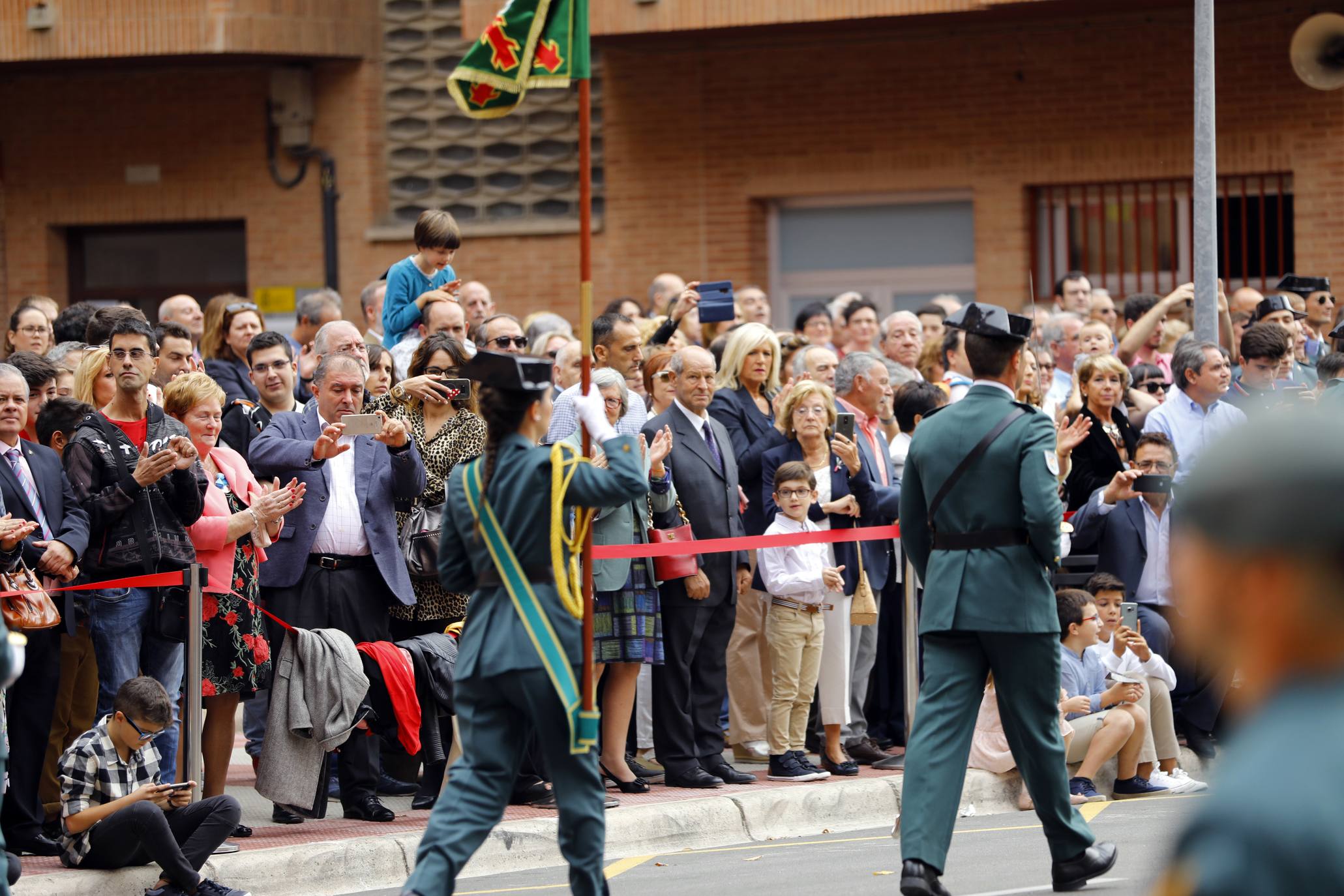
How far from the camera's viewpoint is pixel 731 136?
18531 mm

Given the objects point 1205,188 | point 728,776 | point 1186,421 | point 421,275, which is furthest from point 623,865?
point 1205,188

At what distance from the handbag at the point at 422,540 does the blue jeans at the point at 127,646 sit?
1.24 metres

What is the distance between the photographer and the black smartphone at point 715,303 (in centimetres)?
1026

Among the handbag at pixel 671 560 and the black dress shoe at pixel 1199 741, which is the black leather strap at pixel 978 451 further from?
the black dress shoe at pixel 1199 741

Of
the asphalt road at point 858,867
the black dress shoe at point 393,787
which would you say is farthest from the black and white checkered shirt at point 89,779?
the black dress shoe at point 393,787

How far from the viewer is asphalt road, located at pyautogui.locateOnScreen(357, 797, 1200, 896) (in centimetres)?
727

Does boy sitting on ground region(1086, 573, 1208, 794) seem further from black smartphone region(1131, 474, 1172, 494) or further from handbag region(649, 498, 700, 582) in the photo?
handbag region(649, 498, 700, 582)

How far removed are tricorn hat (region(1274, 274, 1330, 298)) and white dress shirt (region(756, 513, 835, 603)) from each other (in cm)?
612

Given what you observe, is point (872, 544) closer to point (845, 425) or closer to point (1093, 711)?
point (845, 425)

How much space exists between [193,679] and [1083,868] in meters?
3.52

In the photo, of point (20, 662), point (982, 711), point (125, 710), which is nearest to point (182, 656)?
Result: point (125, 710)

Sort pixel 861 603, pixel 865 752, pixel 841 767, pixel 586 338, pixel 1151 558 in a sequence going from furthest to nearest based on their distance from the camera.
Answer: pixel 1151 558, pixel 865 752, pixel 861 603, pixel 841 767, pixel 586 338

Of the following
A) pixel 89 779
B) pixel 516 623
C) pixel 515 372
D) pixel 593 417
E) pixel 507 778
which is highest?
pixel 515 372

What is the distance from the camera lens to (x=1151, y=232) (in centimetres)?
1766
